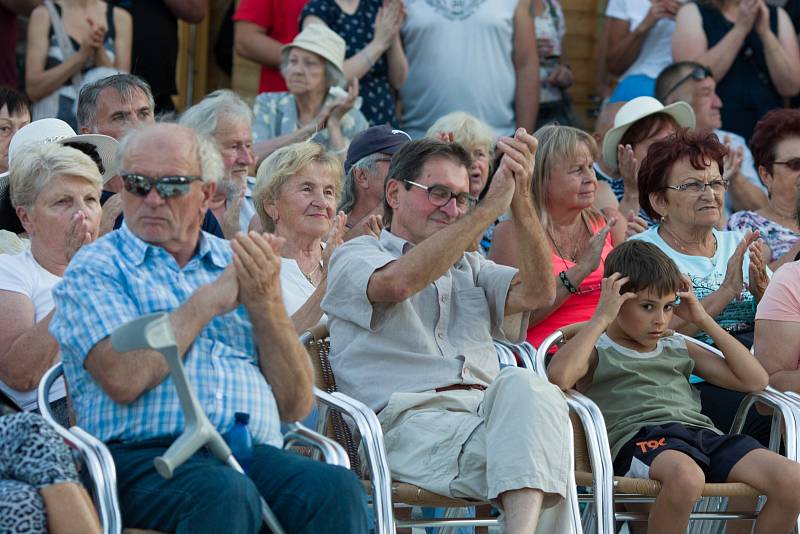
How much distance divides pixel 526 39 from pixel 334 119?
5.05 feet

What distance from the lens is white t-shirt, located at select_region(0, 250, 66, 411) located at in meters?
4.34

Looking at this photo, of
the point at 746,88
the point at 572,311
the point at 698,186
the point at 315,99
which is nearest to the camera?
the point at 572,311

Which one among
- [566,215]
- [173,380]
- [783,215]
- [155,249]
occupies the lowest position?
[783,215]

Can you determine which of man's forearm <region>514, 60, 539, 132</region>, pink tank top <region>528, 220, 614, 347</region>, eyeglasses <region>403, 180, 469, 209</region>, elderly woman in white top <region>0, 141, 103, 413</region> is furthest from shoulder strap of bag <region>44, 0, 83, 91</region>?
eyeglasses <region>403, 180, 469, 209</region>

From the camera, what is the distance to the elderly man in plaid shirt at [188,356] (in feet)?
11.7

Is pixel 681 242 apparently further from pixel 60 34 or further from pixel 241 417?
pixel 60 34

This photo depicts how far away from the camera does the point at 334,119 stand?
22.7ft

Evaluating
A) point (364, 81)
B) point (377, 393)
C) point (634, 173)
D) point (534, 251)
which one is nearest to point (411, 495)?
point (377, 393)

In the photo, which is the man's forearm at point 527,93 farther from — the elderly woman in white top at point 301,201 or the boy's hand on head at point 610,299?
the boy's hand on head at point 610,299

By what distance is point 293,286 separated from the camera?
5.15 meters

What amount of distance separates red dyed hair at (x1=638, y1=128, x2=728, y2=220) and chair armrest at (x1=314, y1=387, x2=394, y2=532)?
216 centimetres

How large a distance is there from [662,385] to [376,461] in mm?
1265

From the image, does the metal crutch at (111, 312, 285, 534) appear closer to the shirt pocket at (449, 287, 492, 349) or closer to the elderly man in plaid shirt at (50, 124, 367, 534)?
the elderly man in plaid shirt at (50, 124, 367, 534)

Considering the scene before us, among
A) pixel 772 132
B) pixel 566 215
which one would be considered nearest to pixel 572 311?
pixel 566 215
